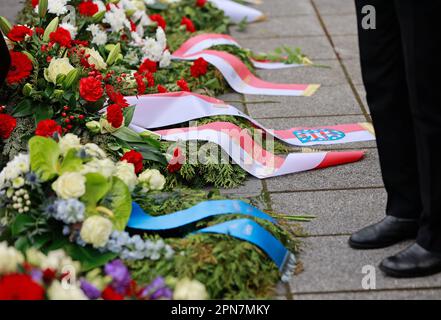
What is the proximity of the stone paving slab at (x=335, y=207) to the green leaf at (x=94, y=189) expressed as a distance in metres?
1.00

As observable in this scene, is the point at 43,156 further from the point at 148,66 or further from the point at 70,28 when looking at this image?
the point at 148,66

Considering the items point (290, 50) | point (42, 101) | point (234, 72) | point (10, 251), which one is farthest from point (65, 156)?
point (290, 50)

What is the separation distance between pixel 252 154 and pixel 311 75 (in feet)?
5.26

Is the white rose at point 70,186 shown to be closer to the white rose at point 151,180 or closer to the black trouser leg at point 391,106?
the white rose at point 151,180

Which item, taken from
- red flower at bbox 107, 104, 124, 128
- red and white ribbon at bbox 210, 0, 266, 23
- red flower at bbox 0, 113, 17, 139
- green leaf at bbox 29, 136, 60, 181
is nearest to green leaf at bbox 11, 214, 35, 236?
green leaf at bbox 29, 136, 60, 181

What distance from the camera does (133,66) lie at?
5480mm

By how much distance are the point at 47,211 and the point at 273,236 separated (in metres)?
0.98

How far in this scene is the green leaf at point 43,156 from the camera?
3.54m

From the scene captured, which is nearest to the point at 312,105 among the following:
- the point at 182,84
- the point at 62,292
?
the point at 182,84

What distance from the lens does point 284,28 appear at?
7090 mm

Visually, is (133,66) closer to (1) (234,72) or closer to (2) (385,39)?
(1) (234,72)

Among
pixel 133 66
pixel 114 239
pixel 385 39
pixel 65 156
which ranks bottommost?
pixel 133 66

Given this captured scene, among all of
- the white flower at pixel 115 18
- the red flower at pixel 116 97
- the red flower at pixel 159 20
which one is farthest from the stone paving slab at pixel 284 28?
the red flower at pixel 116 97

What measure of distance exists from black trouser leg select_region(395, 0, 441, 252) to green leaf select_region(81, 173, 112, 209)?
4.30 ft
